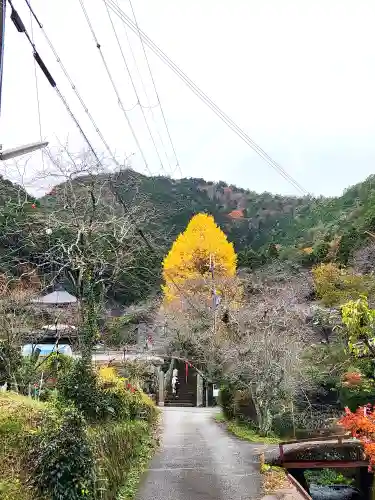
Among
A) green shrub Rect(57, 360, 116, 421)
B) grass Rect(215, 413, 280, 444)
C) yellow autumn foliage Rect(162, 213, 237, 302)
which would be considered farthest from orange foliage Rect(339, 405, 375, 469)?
yellow autumn foliage Rect(162, 213, 237, 302)

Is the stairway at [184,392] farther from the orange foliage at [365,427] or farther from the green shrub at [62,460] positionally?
the green shrub at [62,460]

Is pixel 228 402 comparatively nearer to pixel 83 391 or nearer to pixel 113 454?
pixel 113 454

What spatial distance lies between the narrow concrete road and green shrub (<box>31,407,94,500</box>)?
14.4 feet

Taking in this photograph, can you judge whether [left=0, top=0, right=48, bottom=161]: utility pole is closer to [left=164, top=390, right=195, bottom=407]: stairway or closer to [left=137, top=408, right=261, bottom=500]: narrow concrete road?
[left=137, top=408, right=261, bottom=500]: narrow concrete road

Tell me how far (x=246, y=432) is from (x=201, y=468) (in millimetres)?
8261

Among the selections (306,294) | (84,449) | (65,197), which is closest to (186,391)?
(306,294)

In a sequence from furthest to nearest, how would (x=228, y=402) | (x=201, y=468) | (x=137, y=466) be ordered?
(x=228, y=402), (x=201, y=468), (x=137, y=466)

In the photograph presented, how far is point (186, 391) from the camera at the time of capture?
36.1 m

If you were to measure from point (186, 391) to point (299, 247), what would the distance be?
20.9 metres

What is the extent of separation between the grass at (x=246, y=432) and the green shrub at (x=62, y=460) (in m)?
14.0

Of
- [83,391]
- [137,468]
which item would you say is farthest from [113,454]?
[137,468]

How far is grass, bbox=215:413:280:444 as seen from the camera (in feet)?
64.9

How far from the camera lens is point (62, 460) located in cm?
646


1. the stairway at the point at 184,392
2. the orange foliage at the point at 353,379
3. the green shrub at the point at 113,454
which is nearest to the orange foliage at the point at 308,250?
the stairway at the point at 184,392
